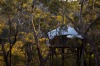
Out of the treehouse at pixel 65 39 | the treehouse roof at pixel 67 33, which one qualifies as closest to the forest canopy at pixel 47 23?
the treehouse at pixel 65 39

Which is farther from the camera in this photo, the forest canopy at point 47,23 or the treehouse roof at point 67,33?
the treehouse roof at point 67,33

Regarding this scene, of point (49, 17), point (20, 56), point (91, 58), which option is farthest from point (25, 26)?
point (91, 58)

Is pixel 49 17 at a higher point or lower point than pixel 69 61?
higher

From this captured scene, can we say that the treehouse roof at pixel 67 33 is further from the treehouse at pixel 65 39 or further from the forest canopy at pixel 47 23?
the forest canopy at pixel 47 23

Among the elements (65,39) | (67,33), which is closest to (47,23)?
(67,33)

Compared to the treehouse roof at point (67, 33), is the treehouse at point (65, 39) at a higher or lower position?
lower

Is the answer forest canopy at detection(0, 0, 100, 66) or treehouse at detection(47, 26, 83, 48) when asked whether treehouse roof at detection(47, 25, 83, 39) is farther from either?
forest canopy at detection(0, 0, 100, 66)

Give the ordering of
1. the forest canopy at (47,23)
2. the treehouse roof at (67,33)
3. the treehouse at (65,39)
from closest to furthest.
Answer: the forest canopy at (47,23)
the treehouse at (65,39)
the treehouse roof at (67,33)

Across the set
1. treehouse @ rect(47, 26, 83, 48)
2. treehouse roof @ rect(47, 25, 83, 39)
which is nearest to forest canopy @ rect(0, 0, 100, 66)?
treehouse @ rect(47, 26, 83, 48)

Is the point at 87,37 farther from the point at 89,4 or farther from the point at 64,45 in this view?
the point at 89,4

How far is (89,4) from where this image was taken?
24.6 m

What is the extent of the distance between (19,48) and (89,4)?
10305 millimetres

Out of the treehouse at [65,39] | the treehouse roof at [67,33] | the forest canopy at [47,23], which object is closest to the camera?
the forest canopy at [47,23]

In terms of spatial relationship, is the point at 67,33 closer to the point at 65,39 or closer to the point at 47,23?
the point at 65,39
